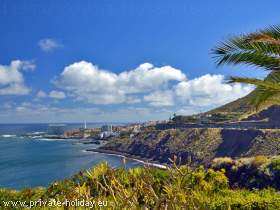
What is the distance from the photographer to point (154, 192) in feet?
22.9

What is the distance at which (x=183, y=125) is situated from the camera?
129500 mm

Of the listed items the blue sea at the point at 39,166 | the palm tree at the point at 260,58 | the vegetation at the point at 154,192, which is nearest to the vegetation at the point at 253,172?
the vegetation at the point at 154,192

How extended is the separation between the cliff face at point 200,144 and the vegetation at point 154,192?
175 feet

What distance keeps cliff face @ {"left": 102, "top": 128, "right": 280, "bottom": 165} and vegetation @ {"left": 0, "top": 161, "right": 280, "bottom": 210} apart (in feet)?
175

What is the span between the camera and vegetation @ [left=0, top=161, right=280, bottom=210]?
22.8 feet

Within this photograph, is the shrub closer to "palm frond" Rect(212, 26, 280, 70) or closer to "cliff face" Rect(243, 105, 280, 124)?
"palm frond" Rect(212, 26, 280, 70)

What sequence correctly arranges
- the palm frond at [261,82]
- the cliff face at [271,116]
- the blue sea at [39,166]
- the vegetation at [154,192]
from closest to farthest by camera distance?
1. the vegetation at [154,192]
2. the palm frond at [261,82]
3. the blue sea at [39,166]
4. the cliff face at [271,116]

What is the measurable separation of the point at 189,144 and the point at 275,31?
9830 centimetres

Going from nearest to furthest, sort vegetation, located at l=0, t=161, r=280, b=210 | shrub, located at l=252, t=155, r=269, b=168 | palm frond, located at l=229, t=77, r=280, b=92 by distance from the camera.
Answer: vegetation, located at l=0, t=161, r=280, b=210, palm frond, located at l=229, t=77, r=280, b=92, shrub, located at l=252, t=155, r=269, b=168

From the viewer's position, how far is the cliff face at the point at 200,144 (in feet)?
275

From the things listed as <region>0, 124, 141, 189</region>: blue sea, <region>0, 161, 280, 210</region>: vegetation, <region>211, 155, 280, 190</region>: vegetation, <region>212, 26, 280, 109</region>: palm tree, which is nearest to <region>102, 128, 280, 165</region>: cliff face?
<region>0, 124, 141, 189</region>: blue sea

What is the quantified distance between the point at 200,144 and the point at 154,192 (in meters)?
97.1

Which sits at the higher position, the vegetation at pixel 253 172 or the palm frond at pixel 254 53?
the palm frond at pixel 254 53

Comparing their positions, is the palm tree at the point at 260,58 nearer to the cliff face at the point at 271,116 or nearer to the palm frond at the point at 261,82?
the palm frond at the point at 261,82
